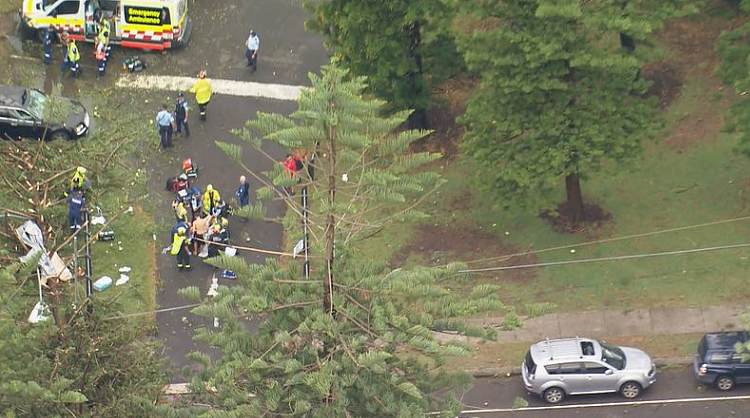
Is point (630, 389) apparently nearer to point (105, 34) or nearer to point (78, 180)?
point (78, 180)

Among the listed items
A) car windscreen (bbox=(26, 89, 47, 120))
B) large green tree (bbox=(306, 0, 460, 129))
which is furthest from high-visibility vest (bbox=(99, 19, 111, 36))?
large green tree (bbox=(306, 0, 460, 129))

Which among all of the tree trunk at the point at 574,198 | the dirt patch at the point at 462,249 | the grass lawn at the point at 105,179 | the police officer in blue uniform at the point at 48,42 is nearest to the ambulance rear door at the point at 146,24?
the grass lawn at the point at 105,179

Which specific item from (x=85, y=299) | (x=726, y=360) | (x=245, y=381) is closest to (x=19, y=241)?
(x=85, y=299)

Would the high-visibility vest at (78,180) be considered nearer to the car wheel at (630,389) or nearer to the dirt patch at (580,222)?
the dirt patch at (580,222)

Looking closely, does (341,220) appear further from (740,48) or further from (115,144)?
(740,48)

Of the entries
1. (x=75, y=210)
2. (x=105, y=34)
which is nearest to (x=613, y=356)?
(x=75, y=210)
